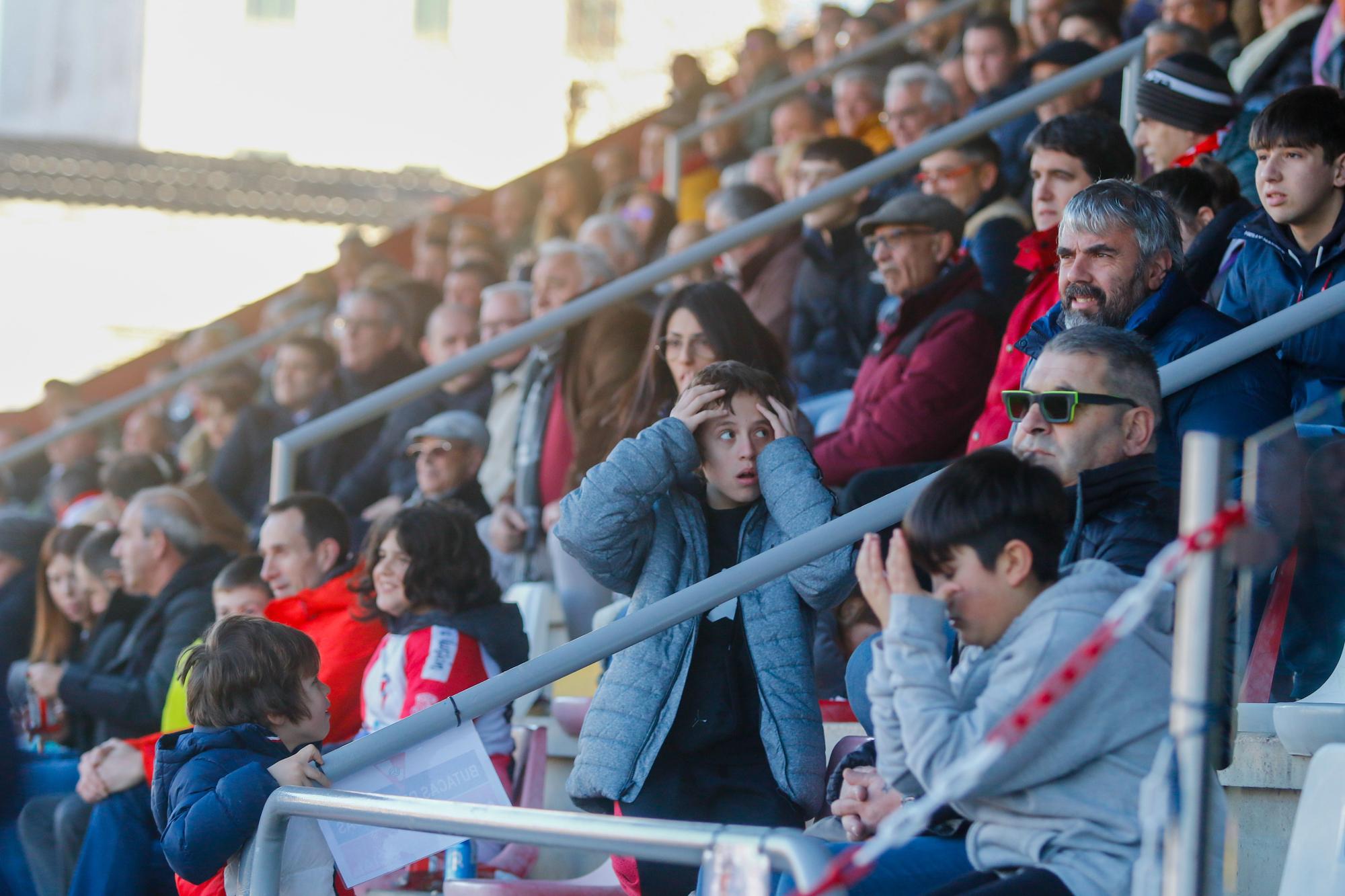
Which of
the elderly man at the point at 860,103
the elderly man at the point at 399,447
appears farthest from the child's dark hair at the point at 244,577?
the elderly man at the point at 860,103

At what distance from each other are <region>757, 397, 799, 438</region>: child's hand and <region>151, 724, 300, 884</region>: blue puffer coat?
1.13 metres

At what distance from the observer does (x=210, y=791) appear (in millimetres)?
3123

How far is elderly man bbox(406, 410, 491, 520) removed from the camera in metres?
5.62

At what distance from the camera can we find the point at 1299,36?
19.9 ft

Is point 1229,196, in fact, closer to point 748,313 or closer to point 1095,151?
point 1095,151

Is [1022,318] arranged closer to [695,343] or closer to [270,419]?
[695,343]

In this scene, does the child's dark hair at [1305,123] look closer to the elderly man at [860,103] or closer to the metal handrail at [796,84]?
the elderly man at [860,103]

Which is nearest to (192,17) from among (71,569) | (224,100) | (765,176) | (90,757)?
Answer: (224,100)

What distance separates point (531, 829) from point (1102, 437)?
1.15 meters

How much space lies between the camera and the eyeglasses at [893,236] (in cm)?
505

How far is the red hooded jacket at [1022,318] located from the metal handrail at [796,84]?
4.81 meters

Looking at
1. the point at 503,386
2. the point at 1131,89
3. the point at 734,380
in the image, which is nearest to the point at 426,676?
the point at 734,380

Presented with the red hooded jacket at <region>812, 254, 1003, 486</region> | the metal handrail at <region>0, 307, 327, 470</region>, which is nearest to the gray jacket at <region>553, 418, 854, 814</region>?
the red hooded jacket at <region>812, 254, 1003, 486</region>

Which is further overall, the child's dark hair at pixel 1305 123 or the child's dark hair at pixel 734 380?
the child's dark hair at pixel 1305 123
